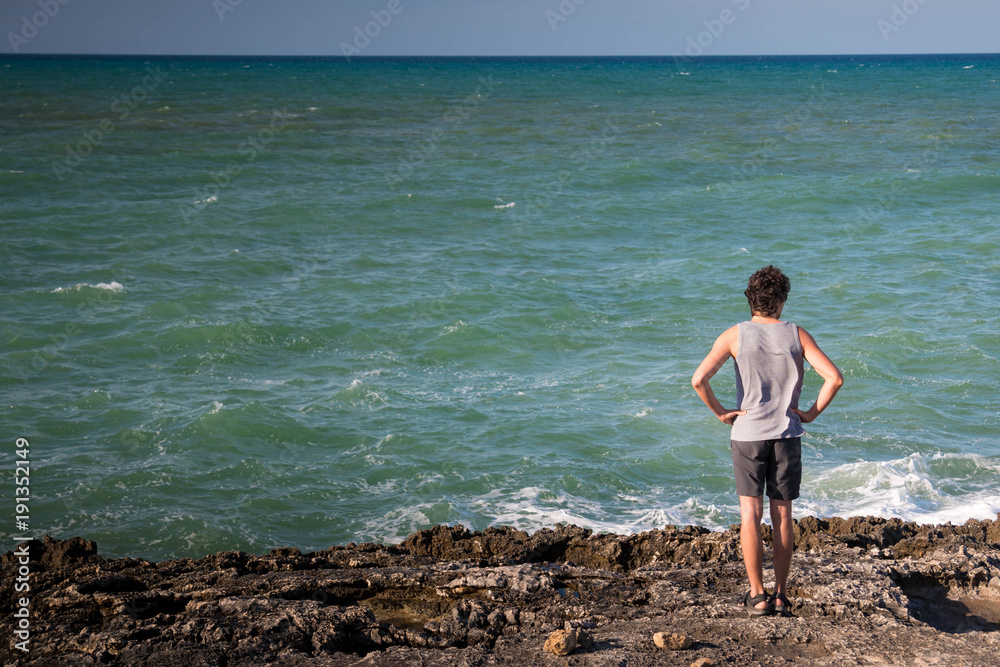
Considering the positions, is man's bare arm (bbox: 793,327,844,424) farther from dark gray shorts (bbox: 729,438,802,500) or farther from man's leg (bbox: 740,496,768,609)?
man's leg (bbox: 740,496,768,609)

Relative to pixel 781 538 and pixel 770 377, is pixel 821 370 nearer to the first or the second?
pixel 770 377

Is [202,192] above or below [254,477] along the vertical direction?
above

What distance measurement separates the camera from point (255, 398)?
31.1 feet

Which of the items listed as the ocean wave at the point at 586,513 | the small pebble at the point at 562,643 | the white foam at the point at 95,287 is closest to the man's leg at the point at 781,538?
the small pebble at the point at 562,643

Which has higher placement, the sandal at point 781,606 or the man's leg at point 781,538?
the man's leg at point 781,538

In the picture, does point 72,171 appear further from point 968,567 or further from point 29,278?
point 968,567

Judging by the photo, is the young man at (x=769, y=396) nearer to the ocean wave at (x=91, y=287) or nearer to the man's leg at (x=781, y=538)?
the man's leg at (x=781, y=538)

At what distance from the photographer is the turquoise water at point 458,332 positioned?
7.59 m

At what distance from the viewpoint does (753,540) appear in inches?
166

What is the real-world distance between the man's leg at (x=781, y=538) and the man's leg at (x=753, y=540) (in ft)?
0.23

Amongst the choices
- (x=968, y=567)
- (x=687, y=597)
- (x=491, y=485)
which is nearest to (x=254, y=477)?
(x=491, y=485)

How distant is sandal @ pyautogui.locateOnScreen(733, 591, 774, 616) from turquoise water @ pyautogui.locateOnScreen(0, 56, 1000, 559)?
2.53 m

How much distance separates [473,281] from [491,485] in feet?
21.5

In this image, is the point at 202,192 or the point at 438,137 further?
the point at 438,137
